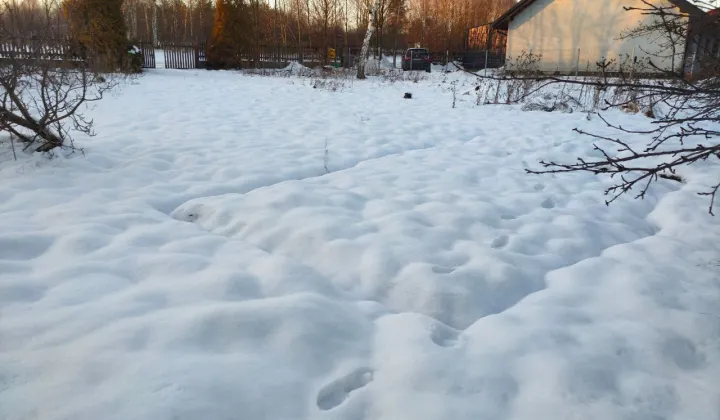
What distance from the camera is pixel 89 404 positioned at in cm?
147

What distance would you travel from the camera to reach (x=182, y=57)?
21.3 meters

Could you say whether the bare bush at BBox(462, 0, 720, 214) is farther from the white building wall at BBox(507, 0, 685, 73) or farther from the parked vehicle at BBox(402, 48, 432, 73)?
the parked vehicle at BBox(402, 48, 432, 73)

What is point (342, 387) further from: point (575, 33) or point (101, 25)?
point (575, 33)

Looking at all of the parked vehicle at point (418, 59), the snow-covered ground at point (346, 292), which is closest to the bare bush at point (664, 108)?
the snow-covered ground at point (346, 292)

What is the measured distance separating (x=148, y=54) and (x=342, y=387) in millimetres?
22233

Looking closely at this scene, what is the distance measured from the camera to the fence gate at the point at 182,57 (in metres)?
21.0

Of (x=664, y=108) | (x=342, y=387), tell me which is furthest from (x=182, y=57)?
(x=342, y=387)

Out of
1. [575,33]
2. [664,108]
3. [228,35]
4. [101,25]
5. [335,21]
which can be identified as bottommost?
[664,108]

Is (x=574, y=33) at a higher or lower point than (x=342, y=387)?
higher

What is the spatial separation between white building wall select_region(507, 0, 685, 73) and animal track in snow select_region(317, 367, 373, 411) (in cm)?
1967

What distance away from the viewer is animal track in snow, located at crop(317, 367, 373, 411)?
1.59 metres

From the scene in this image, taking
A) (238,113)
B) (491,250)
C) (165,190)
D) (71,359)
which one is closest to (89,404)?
(71,359)

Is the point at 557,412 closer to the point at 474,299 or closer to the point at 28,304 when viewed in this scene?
the point at 474,299

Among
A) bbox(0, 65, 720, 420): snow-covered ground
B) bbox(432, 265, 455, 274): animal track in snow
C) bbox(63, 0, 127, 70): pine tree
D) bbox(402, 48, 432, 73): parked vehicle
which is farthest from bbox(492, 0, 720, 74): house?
bbox(432, 265, 455, 274): animal track in snow
